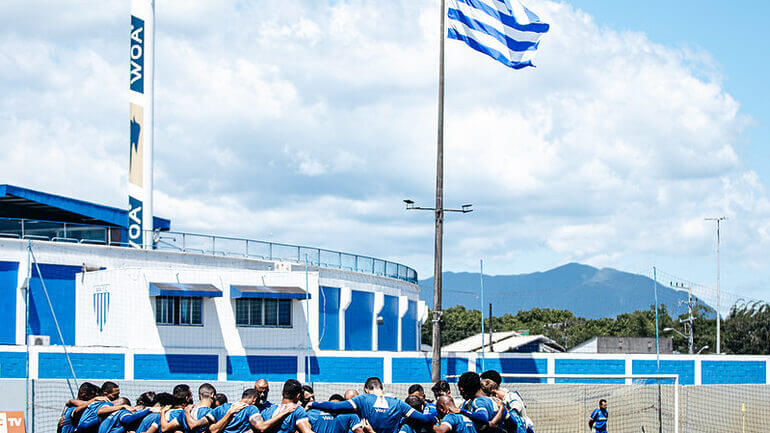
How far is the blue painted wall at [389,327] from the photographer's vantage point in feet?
151

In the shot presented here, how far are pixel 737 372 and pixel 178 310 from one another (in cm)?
2219

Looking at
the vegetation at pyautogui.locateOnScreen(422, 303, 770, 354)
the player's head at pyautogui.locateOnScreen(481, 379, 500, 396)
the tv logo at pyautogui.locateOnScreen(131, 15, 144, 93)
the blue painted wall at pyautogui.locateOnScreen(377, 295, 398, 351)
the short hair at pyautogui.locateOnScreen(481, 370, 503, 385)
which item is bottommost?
the vegetation at pyautogui.locateOnScreen(422, 303, 770, 354)

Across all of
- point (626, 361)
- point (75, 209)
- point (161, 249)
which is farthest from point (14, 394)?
point (75, 209)

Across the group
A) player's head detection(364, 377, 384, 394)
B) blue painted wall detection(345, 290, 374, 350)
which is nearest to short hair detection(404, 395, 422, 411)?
player's head detection(364, 377, 384, 394)

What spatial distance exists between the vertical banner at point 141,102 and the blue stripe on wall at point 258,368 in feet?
38.9

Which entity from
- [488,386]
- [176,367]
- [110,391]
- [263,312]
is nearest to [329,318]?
[263,312]

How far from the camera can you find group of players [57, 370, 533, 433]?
36.7 ft

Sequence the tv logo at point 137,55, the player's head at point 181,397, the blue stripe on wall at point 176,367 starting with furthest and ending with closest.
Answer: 1. the tv logo at point 137,55
2. the blue stripe on wall at point 176,367
3. the player's head at point 181,397

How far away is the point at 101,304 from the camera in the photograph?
36.3 m

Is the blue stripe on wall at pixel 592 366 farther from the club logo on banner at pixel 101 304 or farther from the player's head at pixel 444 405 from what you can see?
the player's head at pixel 444 405

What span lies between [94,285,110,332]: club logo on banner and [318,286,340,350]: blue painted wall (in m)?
8.51

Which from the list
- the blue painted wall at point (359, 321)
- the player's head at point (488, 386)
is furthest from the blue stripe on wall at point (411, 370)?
the player's head at point (488, 386)

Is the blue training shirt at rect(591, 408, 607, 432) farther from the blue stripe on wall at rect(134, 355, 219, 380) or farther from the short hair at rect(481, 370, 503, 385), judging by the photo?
the blue stripe on wall at rect(134, 355, 219, 380)

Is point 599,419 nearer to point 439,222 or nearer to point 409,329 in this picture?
point 439,222
